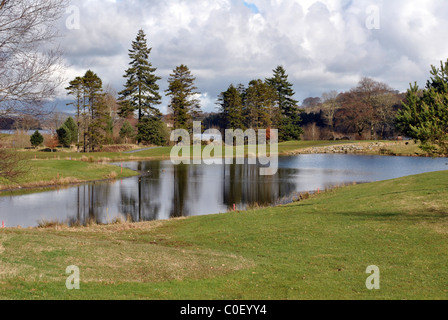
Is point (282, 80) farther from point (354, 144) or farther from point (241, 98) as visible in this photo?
point (354, 144)

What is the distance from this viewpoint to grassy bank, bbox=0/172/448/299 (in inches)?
303

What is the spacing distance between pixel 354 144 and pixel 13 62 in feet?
225

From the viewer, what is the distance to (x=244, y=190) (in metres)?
30.3

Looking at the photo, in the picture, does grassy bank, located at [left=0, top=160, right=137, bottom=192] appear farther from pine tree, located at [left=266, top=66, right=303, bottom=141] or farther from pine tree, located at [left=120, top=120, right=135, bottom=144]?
pine tree, located at [left=266, top=66, right=303, bottom=141]

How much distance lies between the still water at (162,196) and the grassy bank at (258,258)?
6.88 meters

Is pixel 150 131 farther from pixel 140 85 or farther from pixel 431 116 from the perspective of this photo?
pixel 431 116

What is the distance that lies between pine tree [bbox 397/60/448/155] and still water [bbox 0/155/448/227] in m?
11.4

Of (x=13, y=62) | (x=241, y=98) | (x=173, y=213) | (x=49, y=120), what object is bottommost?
(x=173, y=213)

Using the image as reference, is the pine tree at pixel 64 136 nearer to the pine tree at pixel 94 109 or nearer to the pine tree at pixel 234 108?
the pine tree at pixel 94 109

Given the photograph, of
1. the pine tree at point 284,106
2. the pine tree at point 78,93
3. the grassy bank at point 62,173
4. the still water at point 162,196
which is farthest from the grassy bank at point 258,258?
the pine tree at point 284,106

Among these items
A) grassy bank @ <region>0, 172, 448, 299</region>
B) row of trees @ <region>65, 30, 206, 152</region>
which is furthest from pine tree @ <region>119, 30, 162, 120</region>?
grassy bank @ <region>0, 172, 448, 299</region>

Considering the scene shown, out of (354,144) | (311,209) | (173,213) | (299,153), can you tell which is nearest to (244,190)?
(173,213)

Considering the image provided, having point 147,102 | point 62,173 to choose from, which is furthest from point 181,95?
point 62,173

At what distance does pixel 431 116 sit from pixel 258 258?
822cm
